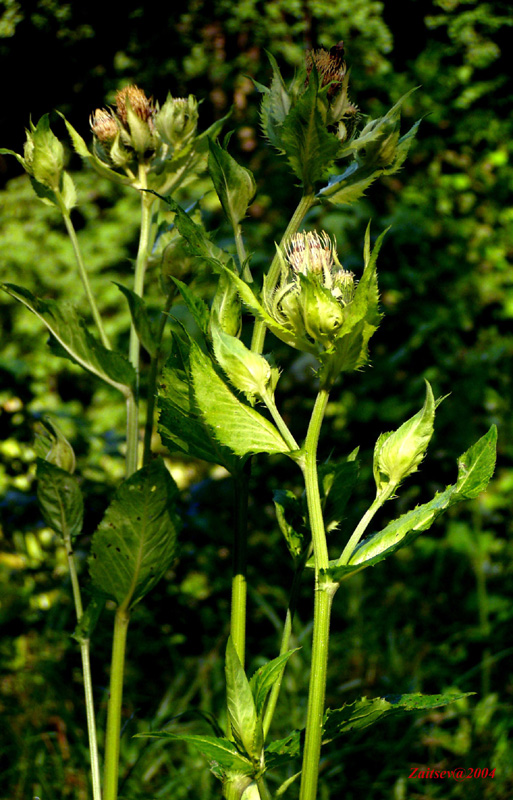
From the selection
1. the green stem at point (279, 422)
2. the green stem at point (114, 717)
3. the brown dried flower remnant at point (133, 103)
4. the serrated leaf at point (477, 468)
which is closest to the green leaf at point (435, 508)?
the serrated leaf at point (477, 468)

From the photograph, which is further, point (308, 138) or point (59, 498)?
point (59, 498)

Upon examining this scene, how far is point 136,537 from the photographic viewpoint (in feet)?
2.43

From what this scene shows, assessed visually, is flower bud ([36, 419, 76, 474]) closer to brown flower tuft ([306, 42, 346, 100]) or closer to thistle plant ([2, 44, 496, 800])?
thistle plant ([2, 44, 496, 800])

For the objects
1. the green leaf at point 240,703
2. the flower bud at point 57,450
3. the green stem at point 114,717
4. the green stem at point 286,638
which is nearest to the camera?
the green leaf at point 240,703

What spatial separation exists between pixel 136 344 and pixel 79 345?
7cm

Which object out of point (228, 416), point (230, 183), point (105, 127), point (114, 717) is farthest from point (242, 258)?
point (114, 717)

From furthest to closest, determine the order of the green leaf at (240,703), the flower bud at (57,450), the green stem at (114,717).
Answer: the flower bud at (57,450), the green stem at (114,717), the green leaf at (240,703)

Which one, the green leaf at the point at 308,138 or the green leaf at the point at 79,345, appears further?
the green leaf at the point at 79,345

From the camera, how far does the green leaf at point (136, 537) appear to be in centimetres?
72

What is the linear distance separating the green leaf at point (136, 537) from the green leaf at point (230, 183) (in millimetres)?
253

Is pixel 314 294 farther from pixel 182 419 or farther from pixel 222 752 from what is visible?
pixel 222 752

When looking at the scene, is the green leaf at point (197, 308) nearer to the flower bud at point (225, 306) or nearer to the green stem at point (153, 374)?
the flower bud at point (225, 306)

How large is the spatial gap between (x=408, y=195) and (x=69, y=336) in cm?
181

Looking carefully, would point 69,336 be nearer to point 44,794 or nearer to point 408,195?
point 44,794
